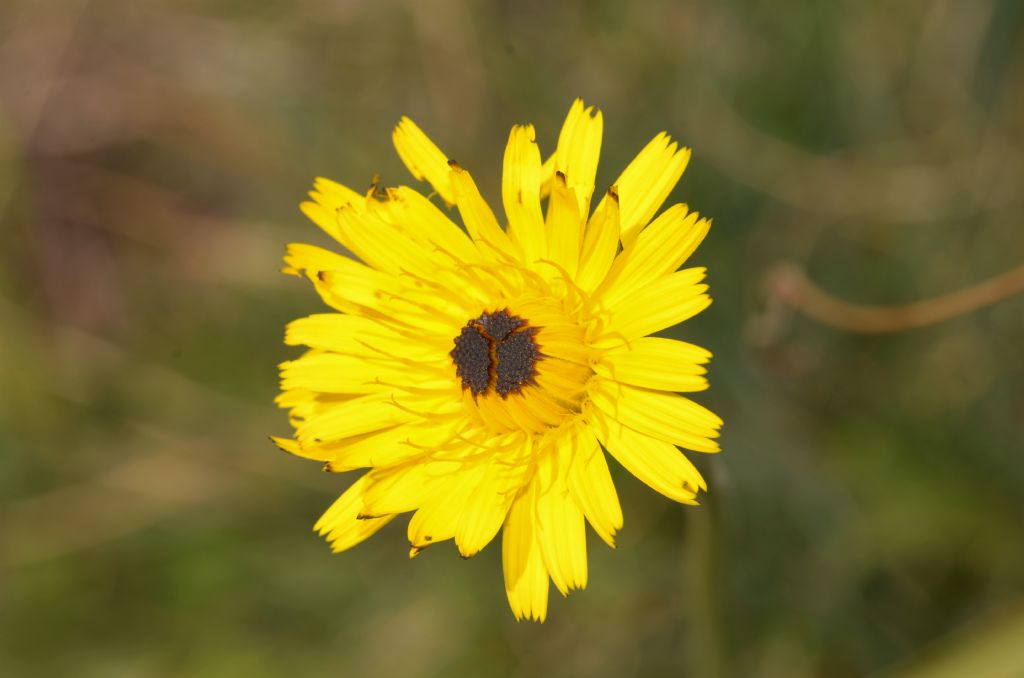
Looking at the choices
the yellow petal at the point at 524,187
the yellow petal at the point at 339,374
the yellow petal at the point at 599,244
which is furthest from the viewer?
the yellow petal at the point at 339,374

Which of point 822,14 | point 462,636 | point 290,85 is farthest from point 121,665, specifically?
point 822,14

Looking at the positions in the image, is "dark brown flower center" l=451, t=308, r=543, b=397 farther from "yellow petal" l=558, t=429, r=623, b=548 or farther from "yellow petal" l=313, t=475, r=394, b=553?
"yellow petal" l=313, t=475, r=394, b=553

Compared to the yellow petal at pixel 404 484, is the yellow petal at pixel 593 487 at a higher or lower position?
→ higher

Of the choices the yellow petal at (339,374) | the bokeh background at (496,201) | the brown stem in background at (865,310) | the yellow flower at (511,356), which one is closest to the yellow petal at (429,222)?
the yellow flower at (511,356)

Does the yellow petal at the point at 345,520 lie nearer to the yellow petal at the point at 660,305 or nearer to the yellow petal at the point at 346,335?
the yellow petal at the point at 346,335

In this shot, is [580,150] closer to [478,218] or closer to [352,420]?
[478,218]

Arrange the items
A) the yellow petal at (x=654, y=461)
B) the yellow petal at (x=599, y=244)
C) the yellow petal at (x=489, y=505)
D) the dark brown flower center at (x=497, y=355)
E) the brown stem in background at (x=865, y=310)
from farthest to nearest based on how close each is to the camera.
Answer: the brown stem in background at (x=865, y=310), the dark brown flower center at (x=497, y=355), the yellow petal at (x=489, y=505), the yellow petal at (x=599, y=244), the yellow petal at (x=654, y=461)

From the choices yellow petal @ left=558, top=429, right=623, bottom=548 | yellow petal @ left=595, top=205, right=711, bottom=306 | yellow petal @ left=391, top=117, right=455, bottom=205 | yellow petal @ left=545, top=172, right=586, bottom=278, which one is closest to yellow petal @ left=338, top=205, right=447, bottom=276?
yellow petal @ left=391, top=117, right=455, bottom=205

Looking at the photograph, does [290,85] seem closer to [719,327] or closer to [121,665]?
[719,327]
